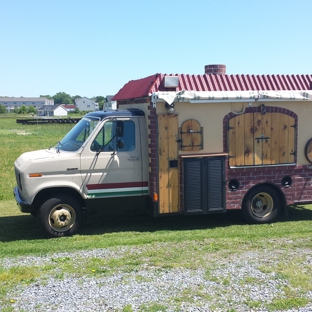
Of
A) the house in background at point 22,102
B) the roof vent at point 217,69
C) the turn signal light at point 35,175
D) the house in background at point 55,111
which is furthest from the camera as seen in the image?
the house in background at point 22,102

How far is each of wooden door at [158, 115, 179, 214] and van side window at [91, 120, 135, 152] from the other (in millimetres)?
555

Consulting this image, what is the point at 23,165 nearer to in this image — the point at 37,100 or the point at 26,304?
the point at 26,304

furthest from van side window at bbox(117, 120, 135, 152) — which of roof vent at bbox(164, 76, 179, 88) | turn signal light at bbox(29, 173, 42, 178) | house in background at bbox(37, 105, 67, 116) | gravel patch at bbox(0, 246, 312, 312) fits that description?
house in background at bbox(37, 105, 67, 116)

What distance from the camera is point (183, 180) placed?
26.9 feet

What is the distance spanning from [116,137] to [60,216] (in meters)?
1.67

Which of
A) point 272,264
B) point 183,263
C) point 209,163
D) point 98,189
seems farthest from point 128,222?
point 272,264

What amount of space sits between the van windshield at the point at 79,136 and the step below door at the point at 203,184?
69.8 inches

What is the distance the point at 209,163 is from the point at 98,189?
6.71 feet

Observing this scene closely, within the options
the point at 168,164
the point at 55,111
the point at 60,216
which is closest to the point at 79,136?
the point at 60,216

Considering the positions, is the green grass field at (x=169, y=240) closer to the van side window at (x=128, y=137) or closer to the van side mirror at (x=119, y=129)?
the van side window at (x=128, y=137)

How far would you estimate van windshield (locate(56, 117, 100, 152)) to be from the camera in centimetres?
811

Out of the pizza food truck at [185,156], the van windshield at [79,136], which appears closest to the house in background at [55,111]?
the van windshield at [79,136]

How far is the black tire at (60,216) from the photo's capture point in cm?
772

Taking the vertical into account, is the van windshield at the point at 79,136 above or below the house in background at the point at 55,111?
below
